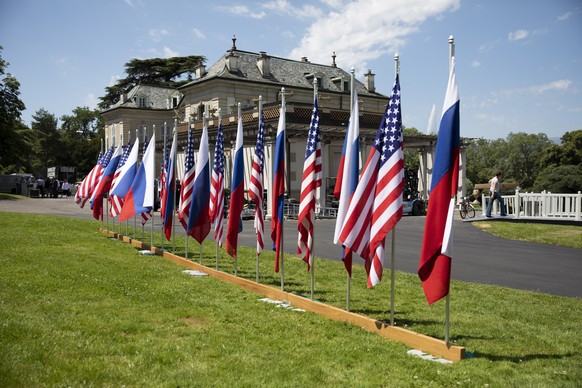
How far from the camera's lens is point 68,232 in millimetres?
19641

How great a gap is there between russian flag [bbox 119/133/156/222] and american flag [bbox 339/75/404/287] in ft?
28.0

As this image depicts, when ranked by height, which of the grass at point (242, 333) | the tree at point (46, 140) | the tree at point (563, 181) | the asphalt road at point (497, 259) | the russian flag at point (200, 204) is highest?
the tree at point (46, 140)

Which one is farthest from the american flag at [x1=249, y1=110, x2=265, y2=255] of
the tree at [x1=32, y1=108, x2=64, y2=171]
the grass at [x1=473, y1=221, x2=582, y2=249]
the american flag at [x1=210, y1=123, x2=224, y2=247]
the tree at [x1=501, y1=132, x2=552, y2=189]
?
the tree at [x1=501, y1=132, x2=552, y2=189]

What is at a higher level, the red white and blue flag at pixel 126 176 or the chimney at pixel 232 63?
the chimney at pixel 232 63

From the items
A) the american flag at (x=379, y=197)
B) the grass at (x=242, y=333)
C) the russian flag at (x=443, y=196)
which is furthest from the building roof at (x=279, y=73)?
the russian flag at (x=443, y=196)

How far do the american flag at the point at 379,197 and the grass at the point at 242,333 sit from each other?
3.88 ft

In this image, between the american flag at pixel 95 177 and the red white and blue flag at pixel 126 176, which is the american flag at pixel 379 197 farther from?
the american flag at pixel 95 177

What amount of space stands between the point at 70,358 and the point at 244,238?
A: 14227 mm

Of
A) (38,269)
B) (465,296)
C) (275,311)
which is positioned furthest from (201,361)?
(38,269)

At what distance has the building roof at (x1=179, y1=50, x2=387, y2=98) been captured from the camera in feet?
181

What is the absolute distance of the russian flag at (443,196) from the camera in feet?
22.1

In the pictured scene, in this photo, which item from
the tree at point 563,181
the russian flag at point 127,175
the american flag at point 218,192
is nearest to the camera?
the american flag at point 218,192

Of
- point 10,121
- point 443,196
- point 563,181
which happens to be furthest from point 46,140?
point 443,196

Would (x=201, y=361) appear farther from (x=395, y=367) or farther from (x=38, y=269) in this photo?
(x=38, y=269)
